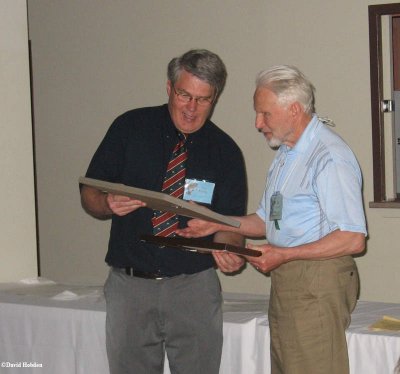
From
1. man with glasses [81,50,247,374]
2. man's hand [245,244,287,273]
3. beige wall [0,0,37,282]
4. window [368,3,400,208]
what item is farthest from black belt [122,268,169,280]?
window [368,3,400,208]

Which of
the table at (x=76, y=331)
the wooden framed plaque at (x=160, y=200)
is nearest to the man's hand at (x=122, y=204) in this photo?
the wooden framed plaque at (x=160, y=200)

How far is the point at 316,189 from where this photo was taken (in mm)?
2084

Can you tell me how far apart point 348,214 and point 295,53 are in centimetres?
234

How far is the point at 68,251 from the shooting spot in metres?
4.91

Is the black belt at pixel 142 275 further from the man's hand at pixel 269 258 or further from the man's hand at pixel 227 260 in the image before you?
the man's hand at pixel 269 258

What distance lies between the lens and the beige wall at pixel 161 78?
4090mm

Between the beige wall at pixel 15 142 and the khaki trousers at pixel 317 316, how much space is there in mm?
1751

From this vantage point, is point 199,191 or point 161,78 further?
point 161,78

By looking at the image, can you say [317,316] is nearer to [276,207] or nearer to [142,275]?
[276,207]

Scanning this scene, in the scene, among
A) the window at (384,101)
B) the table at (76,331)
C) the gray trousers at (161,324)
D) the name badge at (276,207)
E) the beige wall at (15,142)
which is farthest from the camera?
the window at (384,101)

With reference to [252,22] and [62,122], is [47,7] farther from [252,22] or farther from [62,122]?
[252,22]

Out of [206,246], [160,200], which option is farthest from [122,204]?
[206,246]

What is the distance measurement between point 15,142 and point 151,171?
122 cm

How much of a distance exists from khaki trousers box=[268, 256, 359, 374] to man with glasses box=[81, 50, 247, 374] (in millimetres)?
280
